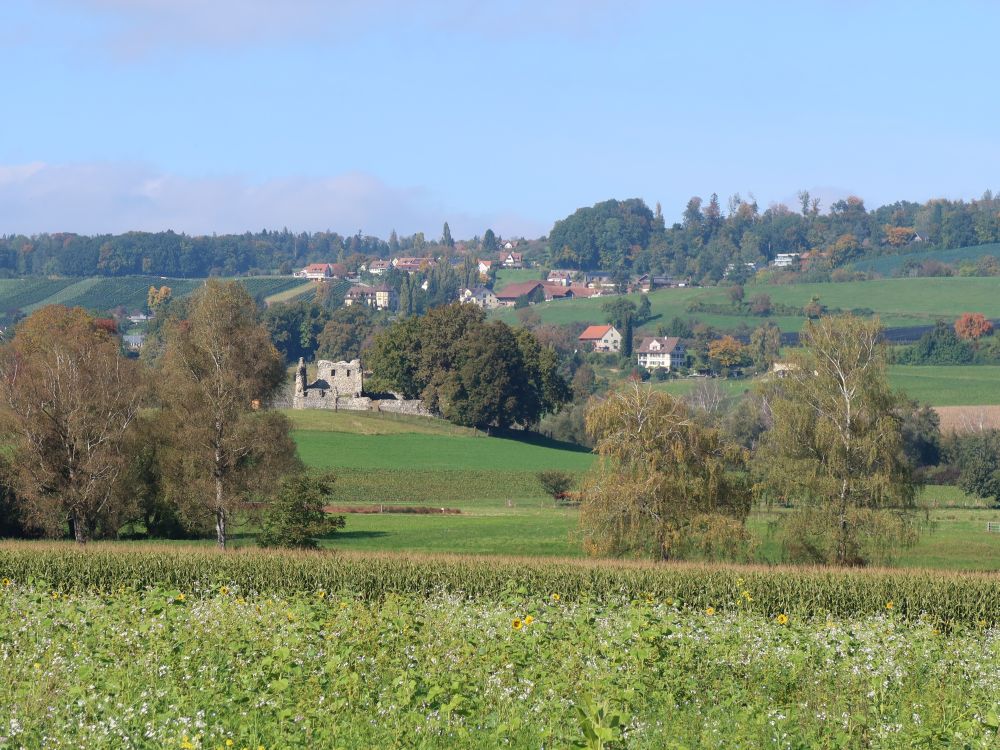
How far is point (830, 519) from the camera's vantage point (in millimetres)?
43156

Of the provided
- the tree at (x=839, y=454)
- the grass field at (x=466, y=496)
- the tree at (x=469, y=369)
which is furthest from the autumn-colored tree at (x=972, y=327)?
the tree at (x=839, y=454)

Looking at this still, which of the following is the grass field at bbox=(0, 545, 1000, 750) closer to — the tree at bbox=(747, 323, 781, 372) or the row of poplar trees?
the row of poplar trees

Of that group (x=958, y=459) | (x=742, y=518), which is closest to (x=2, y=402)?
(x=742, y=518)

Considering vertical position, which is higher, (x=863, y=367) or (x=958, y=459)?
(x=863, y=367)

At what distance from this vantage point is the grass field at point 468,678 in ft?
50.3

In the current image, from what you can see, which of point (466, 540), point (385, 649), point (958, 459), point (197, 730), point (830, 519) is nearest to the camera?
point (197, 730)

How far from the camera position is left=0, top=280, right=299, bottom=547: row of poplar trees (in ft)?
160

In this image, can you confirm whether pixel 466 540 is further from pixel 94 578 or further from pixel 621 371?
pixel 621 371

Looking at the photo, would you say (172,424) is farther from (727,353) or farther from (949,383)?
(727,353)

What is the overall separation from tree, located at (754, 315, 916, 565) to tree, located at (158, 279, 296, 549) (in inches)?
750

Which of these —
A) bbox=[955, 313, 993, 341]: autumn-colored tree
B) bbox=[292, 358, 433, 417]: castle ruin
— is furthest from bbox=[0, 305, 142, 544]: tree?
bbox=[955, 313, 993, 341]: autumn-colored tree

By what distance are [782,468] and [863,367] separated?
4.54 metres

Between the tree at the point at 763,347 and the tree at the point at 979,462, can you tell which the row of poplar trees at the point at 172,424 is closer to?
the tree at the point at 979,462

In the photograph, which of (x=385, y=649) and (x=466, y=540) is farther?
(x=466, y=540)
